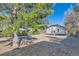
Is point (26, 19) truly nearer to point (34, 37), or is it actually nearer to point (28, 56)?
point (34, 37)

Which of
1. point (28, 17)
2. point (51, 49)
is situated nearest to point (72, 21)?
point (51, 49)

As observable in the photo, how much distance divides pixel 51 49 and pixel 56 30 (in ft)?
1.04

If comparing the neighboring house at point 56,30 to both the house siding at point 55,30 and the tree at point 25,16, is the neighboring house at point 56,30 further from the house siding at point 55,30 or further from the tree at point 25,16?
the tree at point 25,16

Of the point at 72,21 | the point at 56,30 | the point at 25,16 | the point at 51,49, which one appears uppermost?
the point at 25,16

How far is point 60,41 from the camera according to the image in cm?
436

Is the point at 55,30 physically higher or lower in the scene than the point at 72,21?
lower

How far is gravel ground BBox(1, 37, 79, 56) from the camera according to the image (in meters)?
4.25

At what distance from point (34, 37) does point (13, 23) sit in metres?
0.41

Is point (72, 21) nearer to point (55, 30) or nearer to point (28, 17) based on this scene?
point (55, 30)

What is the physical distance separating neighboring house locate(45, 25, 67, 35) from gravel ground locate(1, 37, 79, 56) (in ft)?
0.45

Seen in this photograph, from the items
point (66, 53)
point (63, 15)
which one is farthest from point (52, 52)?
point (63, 15)

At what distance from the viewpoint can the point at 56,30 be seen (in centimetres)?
434

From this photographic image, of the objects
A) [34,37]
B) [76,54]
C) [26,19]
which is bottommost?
[76,54]

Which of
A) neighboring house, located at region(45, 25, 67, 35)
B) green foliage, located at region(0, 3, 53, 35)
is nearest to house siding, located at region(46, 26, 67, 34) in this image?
neighboring house, located at region(45, 25, 67, 35)
